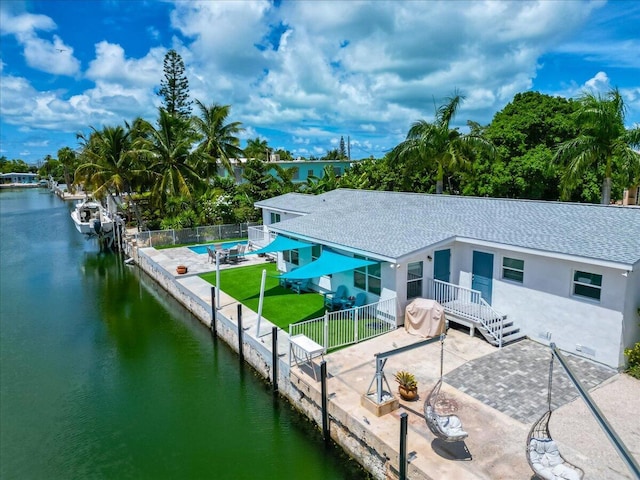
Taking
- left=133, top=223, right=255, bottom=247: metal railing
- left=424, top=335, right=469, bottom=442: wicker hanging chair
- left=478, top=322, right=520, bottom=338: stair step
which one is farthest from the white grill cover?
left=133, top=223, right=255, bottom=247: metal railing

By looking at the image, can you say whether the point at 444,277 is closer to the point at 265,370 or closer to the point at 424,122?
the point at 265,370

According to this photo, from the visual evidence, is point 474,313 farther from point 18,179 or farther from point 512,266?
point 18,179

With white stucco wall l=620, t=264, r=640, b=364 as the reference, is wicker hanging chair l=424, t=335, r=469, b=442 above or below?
below

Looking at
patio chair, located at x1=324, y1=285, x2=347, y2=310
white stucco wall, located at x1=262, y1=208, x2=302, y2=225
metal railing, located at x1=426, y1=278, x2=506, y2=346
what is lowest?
patio chair, located at x1=324, y1=285, x2=347, y2=310

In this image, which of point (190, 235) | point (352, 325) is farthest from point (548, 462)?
point (190, 235)

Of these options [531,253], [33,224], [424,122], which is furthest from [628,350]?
[33,224]

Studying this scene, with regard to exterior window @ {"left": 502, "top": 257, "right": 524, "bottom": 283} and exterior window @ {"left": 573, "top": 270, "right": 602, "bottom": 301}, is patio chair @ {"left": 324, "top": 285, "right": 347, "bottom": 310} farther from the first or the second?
exterior window @ {"left": 573, "top": 270, "right": 602, "bottom": 301}

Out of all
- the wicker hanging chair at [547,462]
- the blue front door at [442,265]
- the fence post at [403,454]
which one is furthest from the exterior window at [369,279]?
the wicker hanging chair at [547,462]
